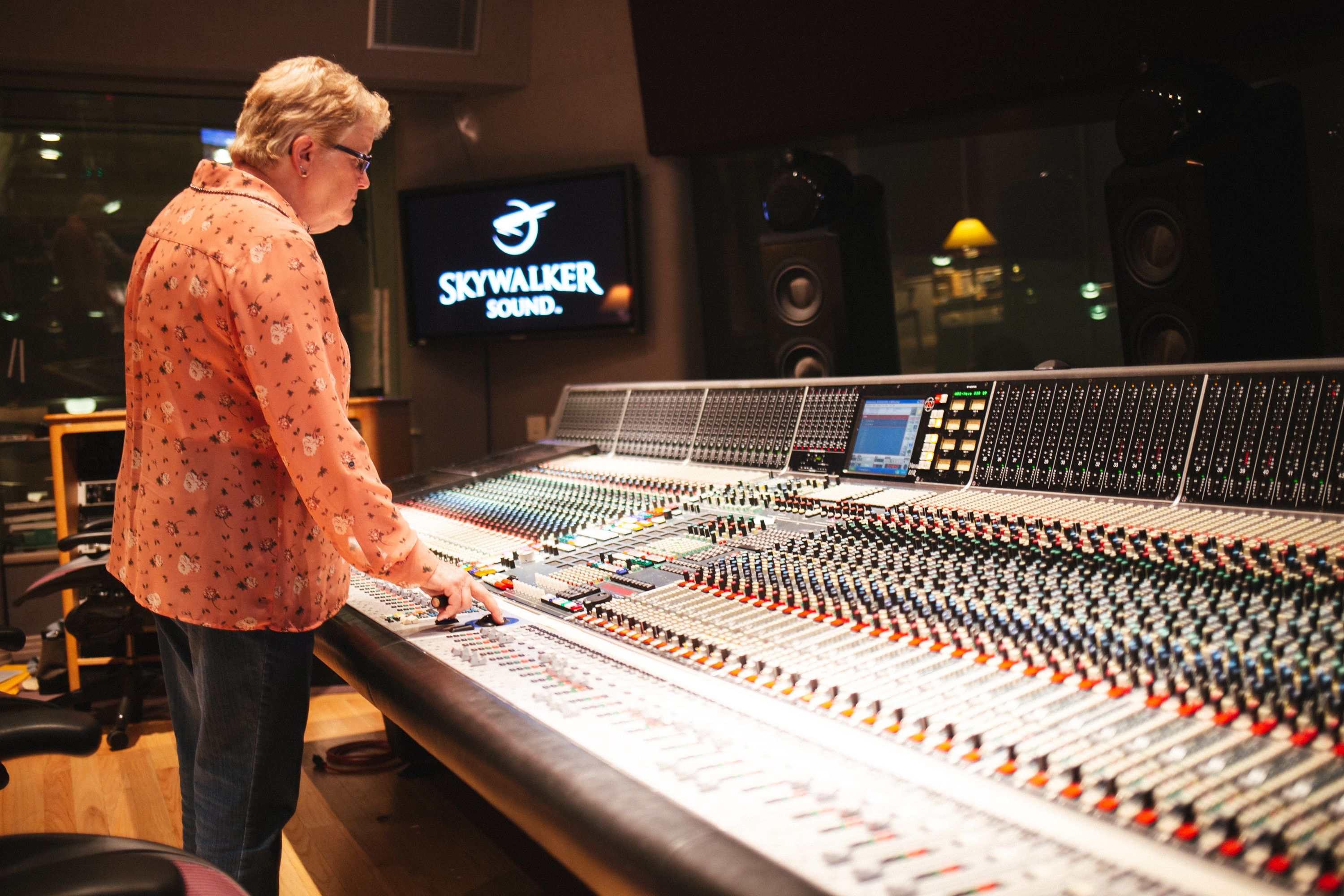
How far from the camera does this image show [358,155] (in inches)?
60.2

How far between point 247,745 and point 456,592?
1.22ft

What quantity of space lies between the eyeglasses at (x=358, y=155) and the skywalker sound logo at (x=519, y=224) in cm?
249

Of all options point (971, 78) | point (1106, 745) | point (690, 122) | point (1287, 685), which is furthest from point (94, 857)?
point (690, 122)

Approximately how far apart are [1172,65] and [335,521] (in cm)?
209

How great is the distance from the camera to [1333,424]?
1530 mm

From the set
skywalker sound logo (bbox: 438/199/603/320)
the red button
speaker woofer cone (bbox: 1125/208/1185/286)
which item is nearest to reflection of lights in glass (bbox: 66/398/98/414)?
skywalker sound logo (bbox: 438/199/603/320)

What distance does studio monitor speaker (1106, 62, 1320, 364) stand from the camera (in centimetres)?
215

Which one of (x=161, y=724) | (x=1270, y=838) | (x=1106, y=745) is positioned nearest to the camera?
(x=1270, y=838)

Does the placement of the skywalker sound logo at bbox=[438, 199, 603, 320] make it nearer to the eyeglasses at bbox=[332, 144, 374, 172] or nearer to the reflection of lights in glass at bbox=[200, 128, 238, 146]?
the reflection of lights in glass at bbox=[200, 128, 238, 146]

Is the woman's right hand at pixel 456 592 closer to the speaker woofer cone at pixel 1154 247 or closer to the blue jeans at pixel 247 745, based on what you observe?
the blue jeans at pixel 247 745

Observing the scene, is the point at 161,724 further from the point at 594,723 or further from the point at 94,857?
the point at 594,723

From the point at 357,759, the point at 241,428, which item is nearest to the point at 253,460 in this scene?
the point at 241,428

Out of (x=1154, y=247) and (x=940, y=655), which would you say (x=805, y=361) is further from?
(x=940, y=655)

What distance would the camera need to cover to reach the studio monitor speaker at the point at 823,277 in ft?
9.85
